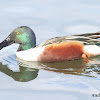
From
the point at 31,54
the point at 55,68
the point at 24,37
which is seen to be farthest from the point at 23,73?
the point at 24,37

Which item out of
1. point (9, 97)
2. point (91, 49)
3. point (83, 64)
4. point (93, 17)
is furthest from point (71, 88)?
point (93, 17)

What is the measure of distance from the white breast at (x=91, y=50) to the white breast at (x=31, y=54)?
1082mm

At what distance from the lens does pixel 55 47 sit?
849 centimetres

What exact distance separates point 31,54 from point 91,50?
1462mm

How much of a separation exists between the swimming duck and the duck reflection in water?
154 millimetres

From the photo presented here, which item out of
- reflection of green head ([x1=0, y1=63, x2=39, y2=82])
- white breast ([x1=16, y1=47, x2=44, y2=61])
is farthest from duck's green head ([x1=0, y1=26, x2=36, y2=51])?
reflection of green head ([x1=0, y1=63, x2=39, y2=82])

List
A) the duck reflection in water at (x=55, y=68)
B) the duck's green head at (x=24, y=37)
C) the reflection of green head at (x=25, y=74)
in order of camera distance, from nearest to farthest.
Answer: the reflection of green head at (x=25, y=74) → the duck reflection in water at (x=55, y=68) → the duck's green head at (x=24, y=37)

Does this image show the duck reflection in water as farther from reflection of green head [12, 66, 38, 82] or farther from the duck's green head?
the duck's green head

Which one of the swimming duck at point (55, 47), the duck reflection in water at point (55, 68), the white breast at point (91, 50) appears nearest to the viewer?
the duck reflection in water at point (55, 68)

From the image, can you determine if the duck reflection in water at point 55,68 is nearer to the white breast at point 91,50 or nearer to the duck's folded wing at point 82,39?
the white breast at point 91,50

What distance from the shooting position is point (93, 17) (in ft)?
37.5

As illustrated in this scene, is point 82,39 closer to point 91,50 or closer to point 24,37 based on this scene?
point 91,50

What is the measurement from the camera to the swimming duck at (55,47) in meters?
8.50

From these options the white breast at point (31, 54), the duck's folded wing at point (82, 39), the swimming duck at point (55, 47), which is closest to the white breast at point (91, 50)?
the swimming duck at point (55, 47)
